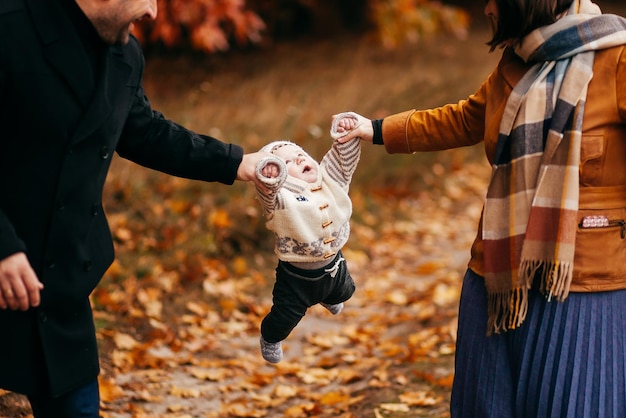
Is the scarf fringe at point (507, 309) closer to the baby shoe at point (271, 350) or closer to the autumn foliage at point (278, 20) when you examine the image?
the baby shoe at point (271, 350)

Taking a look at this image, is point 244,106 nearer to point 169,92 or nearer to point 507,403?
point 169,92

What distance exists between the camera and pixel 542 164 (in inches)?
110

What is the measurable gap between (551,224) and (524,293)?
0.83 ft

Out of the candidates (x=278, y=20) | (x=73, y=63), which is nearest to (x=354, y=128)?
(x=73, y=63)

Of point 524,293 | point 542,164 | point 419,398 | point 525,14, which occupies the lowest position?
point 419,398

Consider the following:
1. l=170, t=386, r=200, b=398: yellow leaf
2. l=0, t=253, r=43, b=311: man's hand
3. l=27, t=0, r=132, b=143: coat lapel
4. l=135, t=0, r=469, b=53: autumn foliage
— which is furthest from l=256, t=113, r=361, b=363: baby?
l=135, t=0, r=469, b=53: autumn foliage

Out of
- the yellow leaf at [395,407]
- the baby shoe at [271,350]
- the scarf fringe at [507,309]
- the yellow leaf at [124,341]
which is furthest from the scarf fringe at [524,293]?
the yellow leaf at [124,341]

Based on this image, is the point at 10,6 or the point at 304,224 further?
the point at 304,224

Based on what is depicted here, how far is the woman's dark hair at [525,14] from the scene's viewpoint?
8.94ft

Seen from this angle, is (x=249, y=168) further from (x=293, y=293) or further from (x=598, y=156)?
(x=598, y=156)

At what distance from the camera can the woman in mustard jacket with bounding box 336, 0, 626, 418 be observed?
8.97 ft

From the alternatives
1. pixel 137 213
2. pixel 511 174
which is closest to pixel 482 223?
pixel 511 174

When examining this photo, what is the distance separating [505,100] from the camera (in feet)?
9.58

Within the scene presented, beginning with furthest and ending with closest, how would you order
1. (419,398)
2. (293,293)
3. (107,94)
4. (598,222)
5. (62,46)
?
(419,398)
(293,293)
(598,222)
(107,94)
(62,46)
